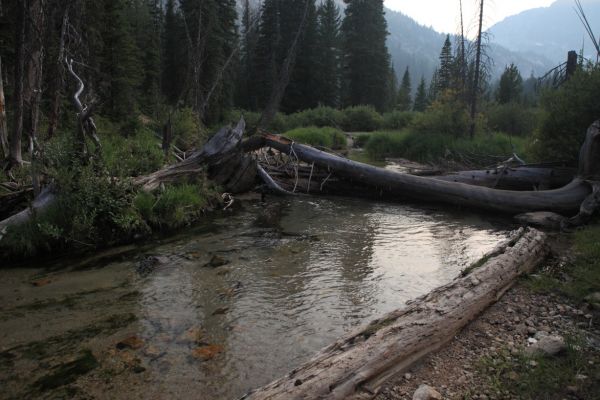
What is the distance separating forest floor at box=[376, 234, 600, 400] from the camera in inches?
118

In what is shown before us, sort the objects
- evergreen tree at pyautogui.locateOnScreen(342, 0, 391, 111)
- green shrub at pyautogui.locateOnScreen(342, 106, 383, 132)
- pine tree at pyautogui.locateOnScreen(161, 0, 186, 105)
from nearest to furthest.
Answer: green shrub at pyautogui.locateOnScreen(342, 106, 383, 132)
pine tree at pyautogui.locateOnScreen(161, 0, 186, 105)
evergreen tree at pyautogui.locateOnScreen(342, 0, 391, 111)

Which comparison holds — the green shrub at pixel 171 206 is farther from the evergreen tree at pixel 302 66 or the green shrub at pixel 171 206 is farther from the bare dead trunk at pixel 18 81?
the evergreen tree at pixel 302 66

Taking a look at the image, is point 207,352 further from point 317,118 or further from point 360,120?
point 360,120

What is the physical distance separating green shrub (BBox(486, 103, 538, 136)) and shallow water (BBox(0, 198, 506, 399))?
1682 centimetres

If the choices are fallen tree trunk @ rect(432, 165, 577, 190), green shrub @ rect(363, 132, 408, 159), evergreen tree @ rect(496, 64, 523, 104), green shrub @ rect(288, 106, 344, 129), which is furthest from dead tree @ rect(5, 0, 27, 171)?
evergreen tree @ rect(496, 64, 523, 104)

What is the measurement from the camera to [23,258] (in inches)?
249

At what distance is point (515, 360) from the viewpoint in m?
3.41

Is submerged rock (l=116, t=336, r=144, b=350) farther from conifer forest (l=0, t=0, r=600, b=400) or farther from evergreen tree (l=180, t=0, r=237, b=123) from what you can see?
evergreen tree (l=180, t=0, r=237, b=123)

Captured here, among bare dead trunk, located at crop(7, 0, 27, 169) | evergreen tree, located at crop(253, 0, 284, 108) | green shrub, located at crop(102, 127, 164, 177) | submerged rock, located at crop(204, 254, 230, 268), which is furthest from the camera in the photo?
evergreen tree, located at crop(253, 0, 284, 108)

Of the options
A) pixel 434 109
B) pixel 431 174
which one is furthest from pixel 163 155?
pixel 434 109

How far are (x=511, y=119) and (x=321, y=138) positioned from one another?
34.3 ft

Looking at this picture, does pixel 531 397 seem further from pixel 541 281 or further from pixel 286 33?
pixel 286 33

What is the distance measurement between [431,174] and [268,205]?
466cm

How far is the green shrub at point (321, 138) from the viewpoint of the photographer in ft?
70.4
